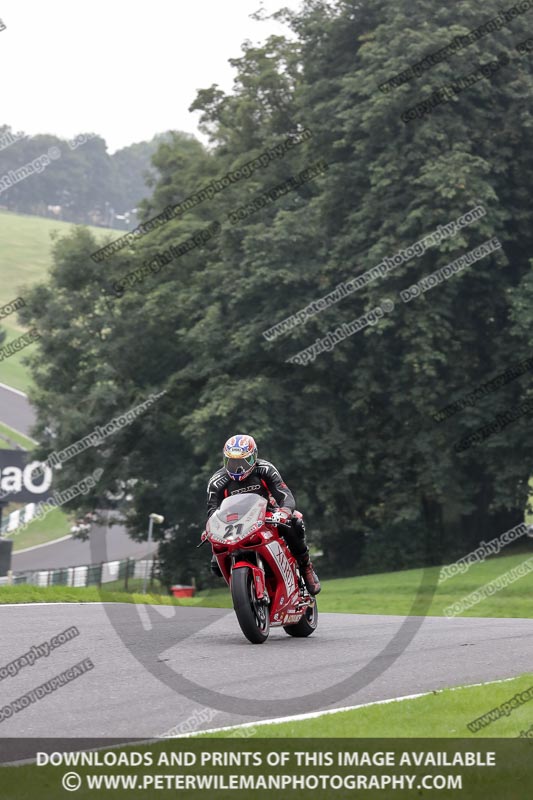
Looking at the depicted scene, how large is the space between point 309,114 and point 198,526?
14927 mm

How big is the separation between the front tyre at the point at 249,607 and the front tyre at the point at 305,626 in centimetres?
99

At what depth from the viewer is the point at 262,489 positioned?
11.5 m

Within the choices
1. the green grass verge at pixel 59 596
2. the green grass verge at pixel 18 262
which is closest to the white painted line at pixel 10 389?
the green grass verge at pixel 18 262

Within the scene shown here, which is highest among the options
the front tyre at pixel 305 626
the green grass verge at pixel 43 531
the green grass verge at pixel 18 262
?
the green grass verge at pixel 18 262

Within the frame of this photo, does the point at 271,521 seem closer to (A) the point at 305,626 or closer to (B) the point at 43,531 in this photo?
(A) the point at 305,626

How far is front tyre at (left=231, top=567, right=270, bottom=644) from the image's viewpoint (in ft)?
34.2

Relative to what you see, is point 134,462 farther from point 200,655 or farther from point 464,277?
point 200,655

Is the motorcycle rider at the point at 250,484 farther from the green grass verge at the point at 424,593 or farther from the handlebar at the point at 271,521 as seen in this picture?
the green grass verge at the point at 424,593

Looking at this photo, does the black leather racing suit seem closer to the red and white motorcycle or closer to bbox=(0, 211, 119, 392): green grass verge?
the red and white motorcycle

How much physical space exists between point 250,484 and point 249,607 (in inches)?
50.5

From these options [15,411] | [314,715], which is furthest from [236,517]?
[15,411]

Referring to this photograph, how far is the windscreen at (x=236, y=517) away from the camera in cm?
1080

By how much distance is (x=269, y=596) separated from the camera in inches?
438
